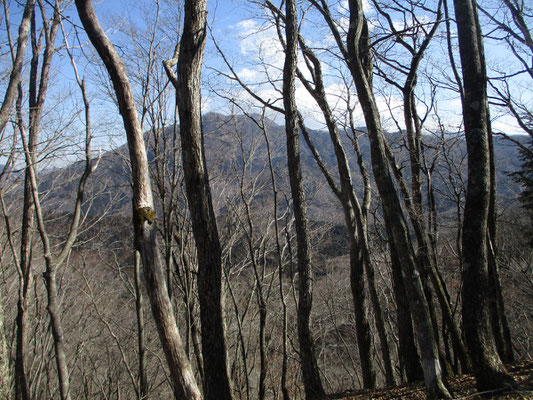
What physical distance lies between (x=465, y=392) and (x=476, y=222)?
6.11ft

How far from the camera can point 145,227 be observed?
3684 millimetres

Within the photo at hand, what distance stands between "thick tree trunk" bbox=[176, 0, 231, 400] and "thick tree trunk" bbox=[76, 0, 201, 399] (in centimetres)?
51

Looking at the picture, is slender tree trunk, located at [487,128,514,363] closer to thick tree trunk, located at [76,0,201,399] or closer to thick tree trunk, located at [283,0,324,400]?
thick tree trunk, located at [283,0,324,400]

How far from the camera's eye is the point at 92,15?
3973 mm

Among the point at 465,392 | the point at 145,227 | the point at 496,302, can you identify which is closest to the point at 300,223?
the point at 145,227

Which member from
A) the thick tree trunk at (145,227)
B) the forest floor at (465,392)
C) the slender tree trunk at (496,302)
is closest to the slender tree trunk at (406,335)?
the forest floor at (465,392)

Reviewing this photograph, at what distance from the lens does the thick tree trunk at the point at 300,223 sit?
5.58 metres

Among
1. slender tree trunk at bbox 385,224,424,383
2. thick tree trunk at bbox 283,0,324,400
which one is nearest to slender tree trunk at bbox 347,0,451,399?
thick tree trunk at bbox 283,0,324,400

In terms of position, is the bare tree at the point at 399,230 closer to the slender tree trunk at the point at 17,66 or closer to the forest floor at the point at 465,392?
the forest floor at the point at 465,392

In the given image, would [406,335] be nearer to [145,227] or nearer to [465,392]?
[465,392]

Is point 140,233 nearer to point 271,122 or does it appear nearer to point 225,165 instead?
point 271,122

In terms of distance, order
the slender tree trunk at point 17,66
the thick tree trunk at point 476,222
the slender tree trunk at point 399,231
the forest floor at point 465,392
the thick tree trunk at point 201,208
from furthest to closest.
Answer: the slender tree trunk at point 17,66 < the thick tree trunk at point 201,208 < the slender tree trunk at point 399,231 < the thick tree trunk at point 476,222 < the forest floor at point 465,392

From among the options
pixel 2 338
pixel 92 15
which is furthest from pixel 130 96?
pixel 2 338

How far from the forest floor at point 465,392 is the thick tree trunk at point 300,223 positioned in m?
0.45
